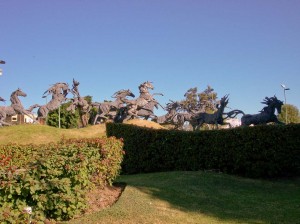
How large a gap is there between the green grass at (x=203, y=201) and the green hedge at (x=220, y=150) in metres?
0.71

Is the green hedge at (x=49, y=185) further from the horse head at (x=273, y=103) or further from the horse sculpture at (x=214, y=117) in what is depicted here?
the horse sculpture at (x=214, y=117)

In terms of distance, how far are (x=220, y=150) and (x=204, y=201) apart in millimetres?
4874

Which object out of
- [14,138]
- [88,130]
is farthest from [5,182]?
[88,130]

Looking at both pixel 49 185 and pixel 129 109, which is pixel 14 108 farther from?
pixel 49 185

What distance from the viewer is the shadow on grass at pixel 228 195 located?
789cm

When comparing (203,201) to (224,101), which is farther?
(224,101)

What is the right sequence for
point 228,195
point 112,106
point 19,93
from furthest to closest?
point 112,106 → point 19,93 → point 228,195

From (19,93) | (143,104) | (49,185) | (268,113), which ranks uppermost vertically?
(19,93)

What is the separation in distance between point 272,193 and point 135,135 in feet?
22.8

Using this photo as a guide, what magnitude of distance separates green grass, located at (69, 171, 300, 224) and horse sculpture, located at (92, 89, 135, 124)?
17.3 m

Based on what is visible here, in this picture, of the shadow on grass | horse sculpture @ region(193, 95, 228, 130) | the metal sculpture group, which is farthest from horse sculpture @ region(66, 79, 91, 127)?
the shadow on grass

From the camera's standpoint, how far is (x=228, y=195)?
9.88 meters

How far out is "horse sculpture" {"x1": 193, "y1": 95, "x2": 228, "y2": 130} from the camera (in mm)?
24016

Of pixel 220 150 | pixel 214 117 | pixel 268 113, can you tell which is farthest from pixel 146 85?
pixel 220 150
